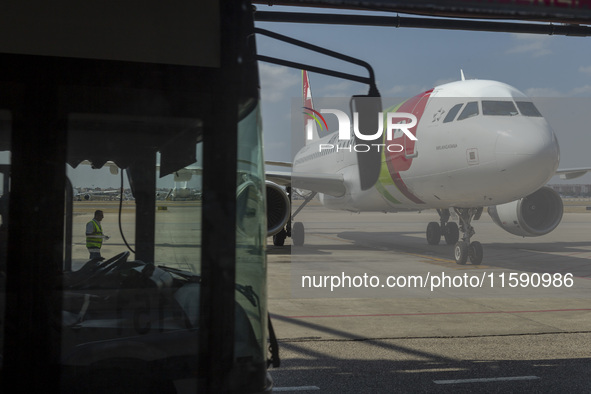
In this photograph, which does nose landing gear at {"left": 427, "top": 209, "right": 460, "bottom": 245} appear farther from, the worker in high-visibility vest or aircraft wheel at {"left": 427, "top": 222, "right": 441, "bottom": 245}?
the worker in high-visibility vest

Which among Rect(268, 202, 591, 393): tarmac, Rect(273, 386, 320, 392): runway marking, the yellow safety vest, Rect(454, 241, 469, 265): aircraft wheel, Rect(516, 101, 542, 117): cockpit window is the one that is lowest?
Rect(273, 386, 320, 392): runway marking

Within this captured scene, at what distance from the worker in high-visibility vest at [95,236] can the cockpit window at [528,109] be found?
10238mm

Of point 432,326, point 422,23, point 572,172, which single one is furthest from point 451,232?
point 422,23

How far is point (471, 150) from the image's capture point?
1155 cm

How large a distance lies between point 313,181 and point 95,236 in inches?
599

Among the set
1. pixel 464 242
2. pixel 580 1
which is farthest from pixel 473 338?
pixel 464 242

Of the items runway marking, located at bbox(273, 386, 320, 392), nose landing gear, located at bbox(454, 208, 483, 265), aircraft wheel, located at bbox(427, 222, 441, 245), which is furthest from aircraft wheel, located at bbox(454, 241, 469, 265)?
runway marking, located at bbox(273, 386, 320, 392)

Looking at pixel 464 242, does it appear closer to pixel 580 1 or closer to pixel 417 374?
pixel 417 374

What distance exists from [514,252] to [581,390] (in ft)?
41.7

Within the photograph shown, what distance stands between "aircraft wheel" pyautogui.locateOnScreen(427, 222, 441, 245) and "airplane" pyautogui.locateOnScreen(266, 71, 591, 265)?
2920mm

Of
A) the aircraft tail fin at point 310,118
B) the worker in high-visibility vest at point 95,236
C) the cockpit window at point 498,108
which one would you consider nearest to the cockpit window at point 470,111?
the cockpit window at point 498,108

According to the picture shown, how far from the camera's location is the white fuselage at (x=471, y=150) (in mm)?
10875

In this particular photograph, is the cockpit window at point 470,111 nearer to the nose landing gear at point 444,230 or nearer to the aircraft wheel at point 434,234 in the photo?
the nose landing gear at point 444,230

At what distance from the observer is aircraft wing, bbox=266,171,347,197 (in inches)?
690
